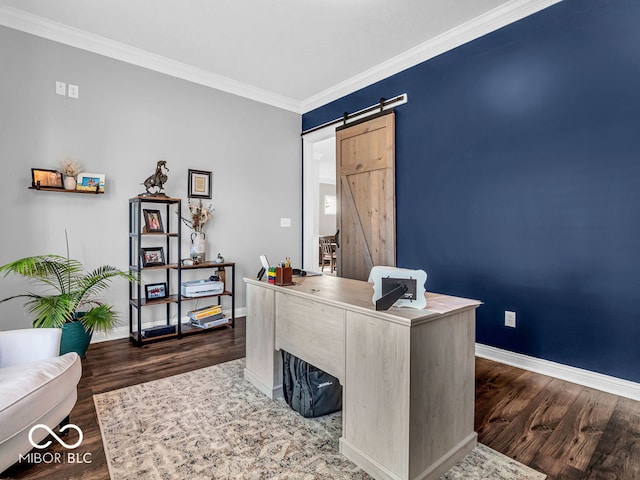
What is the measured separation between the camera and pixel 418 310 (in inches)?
56.5

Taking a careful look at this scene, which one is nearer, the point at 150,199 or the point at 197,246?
the point at 150,199

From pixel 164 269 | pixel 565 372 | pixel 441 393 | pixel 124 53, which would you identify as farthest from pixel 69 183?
pixel 565 372

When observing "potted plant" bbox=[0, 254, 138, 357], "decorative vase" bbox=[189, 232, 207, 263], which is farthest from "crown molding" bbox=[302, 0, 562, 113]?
"potted plant" bbox=[0, 254, 138, 357]

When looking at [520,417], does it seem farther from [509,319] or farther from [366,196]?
[366,196]

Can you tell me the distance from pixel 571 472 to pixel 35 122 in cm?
443

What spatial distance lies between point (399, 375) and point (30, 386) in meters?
1.53

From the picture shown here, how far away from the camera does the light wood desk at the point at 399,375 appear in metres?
1.35

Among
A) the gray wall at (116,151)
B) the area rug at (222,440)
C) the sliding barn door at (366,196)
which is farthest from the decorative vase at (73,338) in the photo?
the sliding barn door at (366,196)

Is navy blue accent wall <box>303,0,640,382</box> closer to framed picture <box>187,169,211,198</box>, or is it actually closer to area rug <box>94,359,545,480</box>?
area rug <box>94,359,545,480</box>

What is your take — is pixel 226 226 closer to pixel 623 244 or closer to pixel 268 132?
pixel 268 132

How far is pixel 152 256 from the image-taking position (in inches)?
135

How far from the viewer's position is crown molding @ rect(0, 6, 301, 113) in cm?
285

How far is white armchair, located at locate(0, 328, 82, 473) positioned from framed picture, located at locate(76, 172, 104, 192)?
1.77 metres

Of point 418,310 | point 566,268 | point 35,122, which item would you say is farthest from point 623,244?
point 35,122
